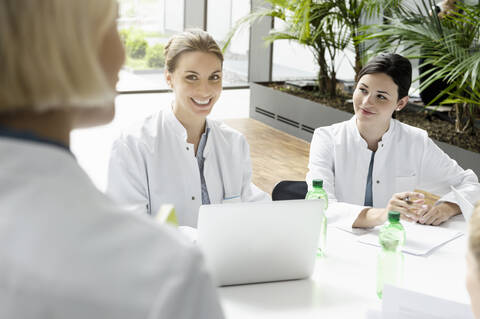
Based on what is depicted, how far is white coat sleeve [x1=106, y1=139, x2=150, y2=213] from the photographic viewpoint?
2.36 m

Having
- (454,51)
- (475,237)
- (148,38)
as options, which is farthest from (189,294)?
(148,38)

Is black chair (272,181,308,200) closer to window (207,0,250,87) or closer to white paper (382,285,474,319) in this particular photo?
white paper (382,285,474,319)

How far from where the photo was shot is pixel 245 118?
303 inches

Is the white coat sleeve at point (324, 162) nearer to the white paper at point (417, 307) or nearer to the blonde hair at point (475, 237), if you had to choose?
the white paper at point (417, 307)

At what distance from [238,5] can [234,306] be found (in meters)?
8.09

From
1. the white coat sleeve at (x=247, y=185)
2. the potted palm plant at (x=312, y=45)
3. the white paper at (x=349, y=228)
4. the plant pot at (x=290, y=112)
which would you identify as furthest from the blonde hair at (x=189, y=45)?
the plant pot at (x=290, y=112)

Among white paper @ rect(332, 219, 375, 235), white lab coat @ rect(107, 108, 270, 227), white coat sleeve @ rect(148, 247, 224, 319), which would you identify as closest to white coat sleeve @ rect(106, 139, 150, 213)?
white lab coat @ rect(107, 108, 270, 227)

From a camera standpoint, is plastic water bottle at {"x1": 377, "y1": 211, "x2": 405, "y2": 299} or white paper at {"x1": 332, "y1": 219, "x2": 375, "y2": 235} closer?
plastic water bottle at {"x1": 377, "y1": 211, "x2": 405, "y2": 299}

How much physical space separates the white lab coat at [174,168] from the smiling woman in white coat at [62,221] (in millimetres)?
1817

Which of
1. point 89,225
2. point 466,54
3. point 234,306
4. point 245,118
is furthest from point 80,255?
point 245,118

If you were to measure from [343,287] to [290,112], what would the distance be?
5311mm

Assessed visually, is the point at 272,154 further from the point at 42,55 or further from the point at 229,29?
the point at 42,55

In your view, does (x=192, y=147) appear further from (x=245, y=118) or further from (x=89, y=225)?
(x=245, y=118)

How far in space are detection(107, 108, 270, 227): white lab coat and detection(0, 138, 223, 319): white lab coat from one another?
1.83 metres
